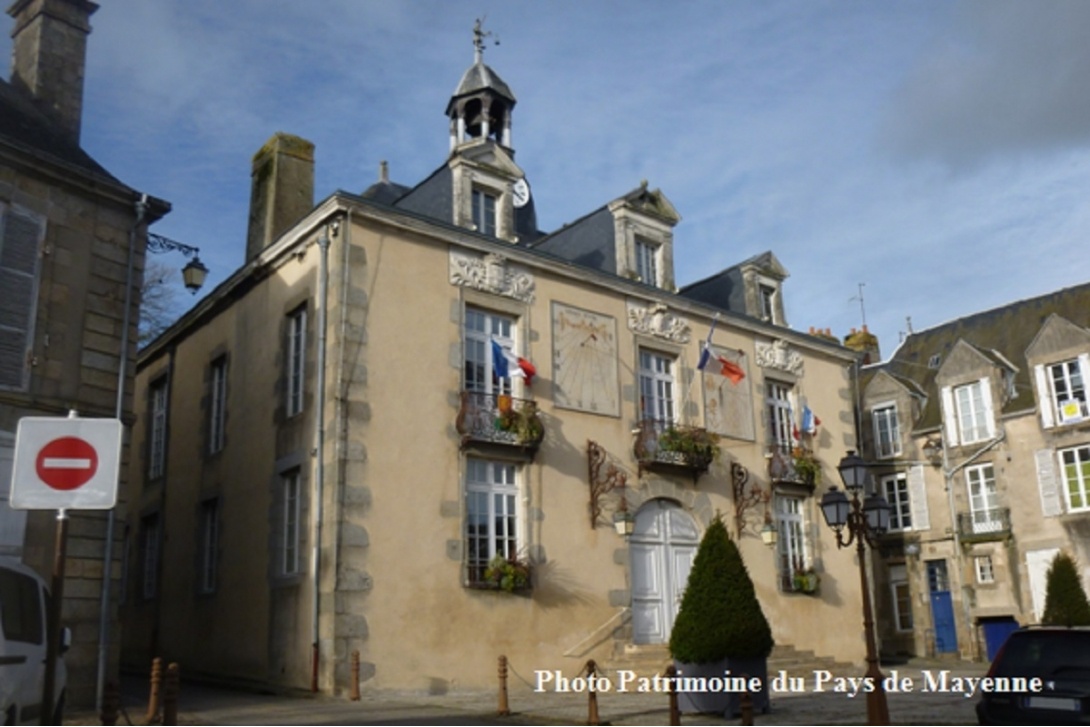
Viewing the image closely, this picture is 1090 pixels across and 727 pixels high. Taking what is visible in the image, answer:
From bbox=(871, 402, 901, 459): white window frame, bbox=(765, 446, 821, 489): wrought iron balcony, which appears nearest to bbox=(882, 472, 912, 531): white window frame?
bbox=(871, 402, 901, 459): white window frame

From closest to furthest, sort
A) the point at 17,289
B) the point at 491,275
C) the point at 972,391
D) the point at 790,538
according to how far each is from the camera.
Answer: the point at 17,289, the point at 491,275, the point at 790,538, the point at 972,391

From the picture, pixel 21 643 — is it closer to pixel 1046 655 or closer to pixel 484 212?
pixel 1046 655

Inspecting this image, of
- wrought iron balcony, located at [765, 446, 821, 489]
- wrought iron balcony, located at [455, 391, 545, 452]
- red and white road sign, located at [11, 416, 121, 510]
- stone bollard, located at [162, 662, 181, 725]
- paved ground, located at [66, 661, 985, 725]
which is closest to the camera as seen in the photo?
red and white road sign, located at [11, 416, 121, 510]

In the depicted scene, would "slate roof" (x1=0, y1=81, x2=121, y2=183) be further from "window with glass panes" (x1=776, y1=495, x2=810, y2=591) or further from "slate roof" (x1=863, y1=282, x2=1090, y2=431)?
"slate roof" (x1=863, y1=282, x2=1090, y2=431)

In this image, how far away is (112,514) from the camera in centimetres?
1177

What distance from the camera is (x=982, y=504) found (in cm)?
2670

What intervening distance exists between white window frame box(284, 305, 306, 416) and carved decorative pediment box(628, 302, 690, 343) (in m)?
6.17

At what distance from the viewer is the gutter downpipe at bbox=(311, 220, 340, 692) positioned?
1410 cm

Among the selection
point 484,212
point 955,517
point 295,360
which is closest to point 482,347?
point 484,212

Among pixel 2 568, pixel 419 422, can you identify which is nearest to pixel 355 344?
pixel 419 422

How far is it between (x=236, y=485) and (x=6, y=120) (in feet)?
23.6

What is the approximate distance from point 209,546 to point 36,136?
8.06 m

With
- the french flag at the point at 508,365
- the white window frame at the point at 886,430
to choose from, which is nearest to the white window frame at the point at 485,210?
the french flag at the point at 508,365

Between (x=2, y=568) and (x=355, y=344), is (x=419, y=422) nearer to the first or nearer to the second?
(x=355, y=344)
